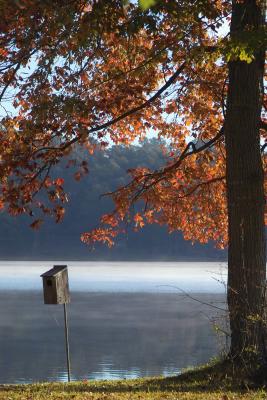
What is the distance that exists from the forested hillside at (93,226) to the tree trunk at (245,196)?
8758 cm

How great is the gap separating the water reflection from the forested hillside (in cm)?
6529

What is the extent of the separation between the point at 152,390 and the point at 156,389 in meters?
0.08

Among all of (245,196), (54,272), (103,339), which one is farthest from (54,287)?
(103,339)

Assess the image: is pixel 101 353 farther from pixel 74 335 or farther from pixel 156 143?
pixel 156 143

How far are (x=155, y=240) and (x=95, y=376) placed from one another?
85.8m

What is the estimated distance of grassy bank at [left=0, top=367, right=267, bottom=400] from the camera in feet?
25.6

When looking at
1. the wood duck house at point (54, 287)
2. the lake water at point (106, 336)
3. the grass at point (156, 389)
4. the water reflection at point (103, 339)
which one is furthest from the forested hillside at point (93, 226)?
the grass at point (156, 389)

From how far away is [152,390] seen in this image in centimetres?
864

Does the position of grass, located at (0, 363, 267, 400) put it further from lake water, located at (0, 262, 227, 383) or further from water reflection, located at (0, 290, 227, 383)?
water reflection, located at (0, 290, 227, 383)

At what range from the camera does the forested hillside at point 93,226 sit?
10075cm

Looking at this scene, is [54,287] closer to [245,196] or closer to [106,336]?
[245,196]

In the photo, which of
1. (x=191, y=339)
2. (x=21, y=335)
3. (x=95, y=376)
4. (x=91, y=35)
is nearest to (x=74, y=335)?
(x=21, y=335)

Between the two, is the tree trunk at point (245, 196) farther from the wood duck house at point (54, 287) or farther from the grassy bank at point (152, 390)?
the wood duck house at point (54, 287)

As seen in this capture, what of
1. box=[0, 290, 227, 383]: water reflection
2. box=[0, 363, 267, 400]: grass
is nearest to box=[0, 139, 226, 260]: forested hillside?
box=[0, 290, 227, 383]: water reflection
